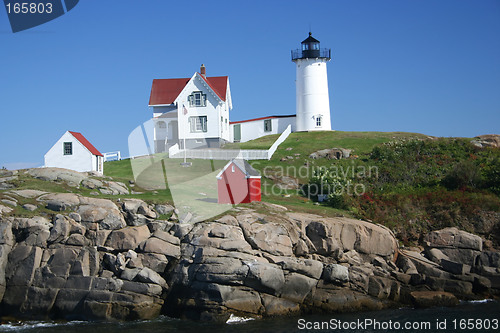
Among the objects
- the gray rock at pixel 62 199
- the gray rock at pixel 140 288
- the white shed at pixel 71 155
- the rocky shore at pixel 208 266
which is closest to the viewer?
the rocky shore at pixel 208 266

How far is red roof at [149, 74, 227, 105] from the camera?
5341 cm

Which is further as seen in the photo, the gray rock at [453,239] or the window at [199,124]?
the window at [199,124]

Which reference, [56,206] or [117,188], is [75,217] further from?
[117,188]

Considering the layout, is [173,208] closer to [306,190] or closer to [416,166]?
[306,190]

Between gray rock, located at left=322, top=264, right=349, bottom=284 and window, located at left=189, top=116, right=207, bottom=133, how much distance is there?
2855 centimetres

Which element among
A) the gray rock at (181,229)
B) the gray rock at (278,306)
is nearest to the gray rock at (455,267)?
the gray rock at (278,306)

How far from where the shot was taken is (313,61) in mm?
57938

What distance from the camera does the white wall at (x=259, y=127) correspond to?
60031 millimetres

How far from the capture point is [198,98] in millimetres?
52125

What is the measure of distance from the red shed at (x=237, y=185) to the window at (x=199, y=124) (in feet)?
63.2

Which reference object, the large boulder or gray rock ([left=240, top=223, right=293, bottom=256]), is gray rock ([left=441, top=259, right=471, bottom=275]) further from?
the large boulder

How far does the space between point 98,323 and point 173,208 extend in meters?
7.87

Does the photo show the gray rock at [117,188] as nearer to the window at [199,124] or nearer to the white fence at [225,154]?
the white fence at [225,154]

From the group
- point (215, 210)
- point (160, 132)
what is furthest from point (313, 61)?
point (215, 210)
